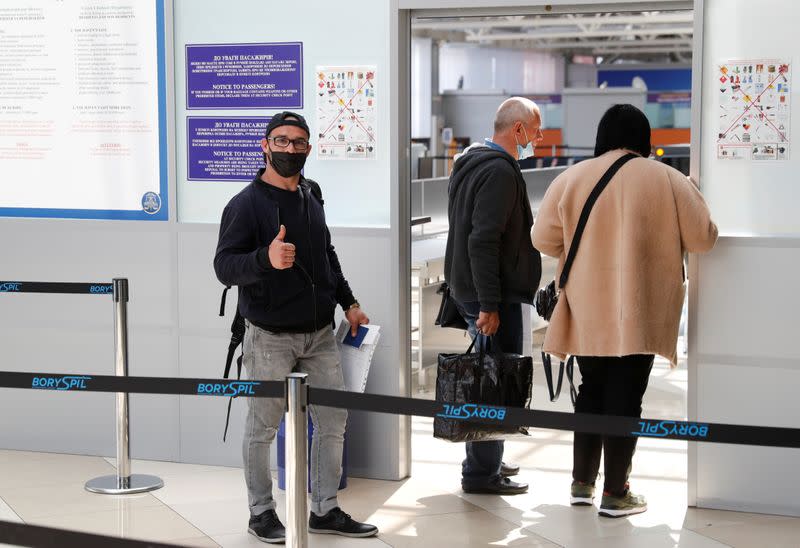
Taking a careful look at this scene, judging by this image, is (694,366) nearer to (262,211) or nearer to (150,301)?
(262,211)

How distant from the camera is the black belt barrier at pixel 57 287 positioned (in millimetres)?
4555

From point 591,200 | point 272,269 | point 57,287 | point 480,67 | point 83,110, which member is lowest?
point 57,287

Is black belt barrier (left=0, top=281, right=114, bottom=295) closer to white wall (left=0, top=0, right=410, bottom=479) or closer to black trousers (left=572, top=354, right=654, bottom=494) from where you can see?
white wall (left=0, top=0, right=410, bottom=479)

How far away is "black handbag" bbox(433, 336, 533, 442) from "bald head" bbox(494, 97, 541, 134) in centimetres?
88

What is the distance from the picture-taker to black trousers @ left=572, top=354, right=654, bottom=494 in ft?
13.1

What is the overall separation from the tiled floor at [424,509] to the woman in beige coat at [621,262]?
266mm

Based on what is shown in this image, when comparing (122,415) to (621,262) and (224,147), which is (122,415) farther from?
(621,262)

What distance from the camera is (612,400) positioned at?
13.2 feet

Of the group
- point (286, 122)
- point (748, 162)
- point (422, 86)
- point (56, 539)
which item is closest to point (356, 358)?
point (286, 122)

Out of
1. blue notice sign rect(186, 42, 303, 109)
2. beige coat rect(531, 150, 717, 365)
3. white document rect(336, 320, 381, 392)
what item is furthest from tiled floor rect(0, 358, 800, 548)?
blue notice sign rect(186, 42, 303, 109)

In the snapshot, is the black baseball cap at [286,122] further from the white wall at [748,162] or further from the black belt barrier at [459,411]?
the white wall at [748,162]

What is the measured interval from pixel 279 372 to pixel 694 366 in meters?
1.63

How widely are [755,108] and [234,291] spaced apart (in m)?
2.27

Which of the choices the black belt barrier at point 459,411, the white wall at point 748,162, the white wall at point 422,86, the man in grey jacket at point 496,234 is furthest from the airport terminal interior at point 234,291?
the white wall at point 422,86
